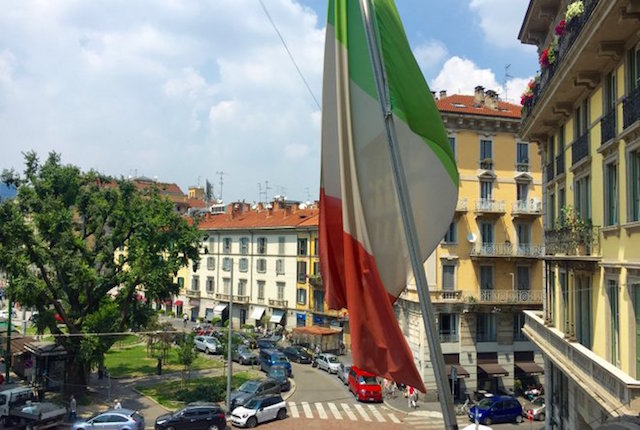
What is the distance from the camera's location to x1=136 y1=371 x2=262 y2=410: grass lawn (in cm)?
3314

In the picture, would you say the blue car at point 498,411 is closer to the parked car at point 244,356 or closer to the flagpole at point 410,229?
the parked car at point 244,356

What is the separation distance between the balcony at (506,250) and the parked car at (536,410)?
1007 cm

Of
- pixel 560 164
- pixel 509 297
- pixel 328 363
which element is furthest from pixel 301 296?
pixel 560 164

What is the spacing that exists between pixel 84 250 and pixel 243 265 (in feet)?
111

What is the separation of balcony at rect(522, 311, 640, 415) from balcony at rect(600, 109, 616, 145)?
6.27 m

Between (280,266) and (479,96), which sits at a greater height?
(479,96)

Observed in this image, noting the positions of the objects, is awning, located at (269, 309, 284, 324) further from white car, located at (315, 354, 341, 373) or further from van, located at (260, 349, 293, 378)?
van, located at (260, 349, 293, 378)

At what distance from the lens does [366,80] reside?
5.79 meters

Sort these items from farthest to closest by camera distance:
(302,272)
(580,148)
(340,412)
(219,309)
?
(219,309) → (302,272) → (340,412) → (580,148)

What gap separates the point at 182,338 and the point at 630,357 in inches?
1208

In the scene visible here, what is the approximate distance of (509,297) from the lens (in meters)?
39.5

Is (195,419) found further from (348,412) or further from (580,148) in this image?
(580,148)

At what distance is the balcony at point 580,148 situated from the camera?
58.6ft

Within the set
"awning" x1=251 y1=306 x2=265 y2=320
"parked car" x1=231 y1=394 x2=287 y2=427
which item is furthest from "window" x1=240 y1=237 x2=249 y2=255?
"parked car" x1=231 y1=394 x2=287 y2=427
